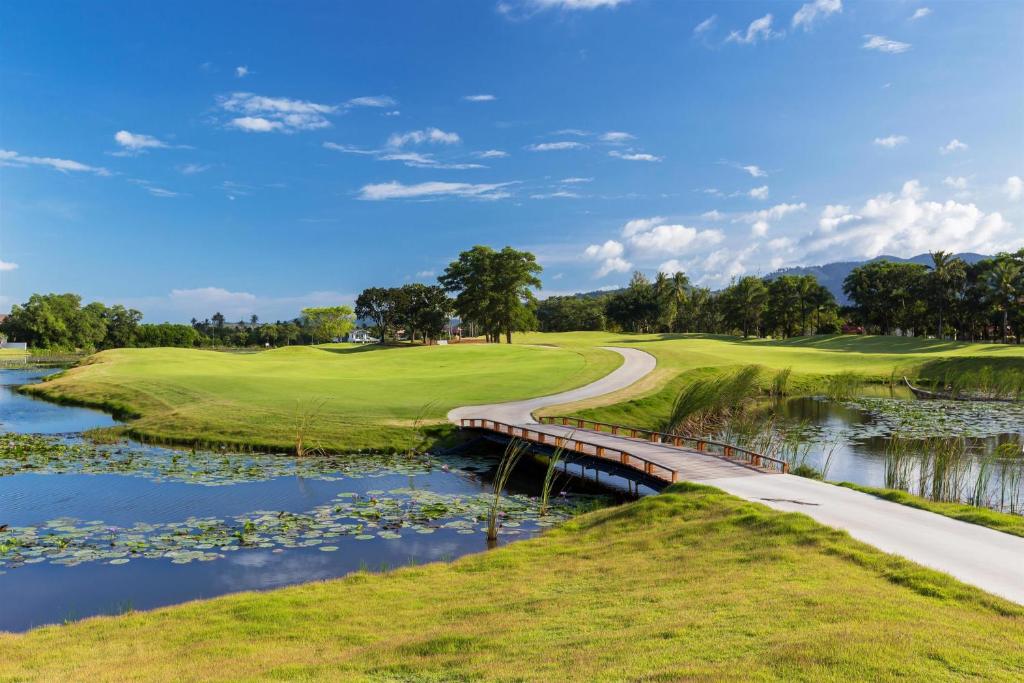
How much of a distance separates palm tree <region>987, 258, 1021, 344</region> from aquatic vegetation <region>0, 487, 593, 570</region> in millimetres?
88180

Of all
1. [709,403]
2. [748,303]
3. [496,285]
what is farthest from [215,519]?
[748,303]

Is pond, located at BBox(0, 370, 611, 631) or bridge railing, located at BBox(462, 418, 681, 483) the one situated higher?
bridge railing, located at BBox(462, 418, 681, 483)

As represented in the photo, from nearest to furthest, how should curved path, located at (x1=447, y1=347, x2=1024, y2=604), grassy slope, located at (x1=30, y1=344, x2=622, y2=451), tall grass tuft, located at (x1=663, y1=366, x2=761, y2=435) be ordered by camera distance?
curved path, located at (x1=447, y1=347, x2=1024, y2=604), grassy slope, located at (x1=30, y1=344, x2=622, y2=451), tall grass tuft, located at (x1=663, y1=366, x2=761, y2=435)

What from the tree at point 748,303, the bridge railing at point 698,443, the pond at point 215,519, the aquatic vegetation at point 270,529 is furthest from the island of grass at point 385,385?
the tree at point 748,303

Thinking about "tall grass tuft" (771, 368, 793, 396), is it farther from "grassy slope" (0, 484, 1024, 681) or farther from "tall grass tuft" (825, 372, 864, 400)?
"grassy slope" (0, 484, 1024, 681)

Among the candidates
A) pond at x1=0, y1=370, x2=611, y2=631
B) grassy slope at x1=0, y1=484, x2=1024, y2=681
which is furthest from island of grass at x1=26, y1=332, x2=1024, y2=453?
grassy slope at x1=0, y1=484, x2=1024, y2=681

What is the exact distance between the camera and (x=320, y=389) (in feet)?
145

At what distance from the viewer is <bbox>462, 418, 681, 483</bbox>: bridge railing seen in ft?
70.6

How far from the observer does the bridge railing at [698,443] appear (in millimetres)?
22781

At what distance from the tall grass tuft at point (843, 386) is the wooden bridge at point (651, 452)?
2437 cm

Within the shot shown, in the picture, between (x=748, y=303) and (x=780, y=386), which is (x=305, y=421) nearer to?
(x=780, y=386)

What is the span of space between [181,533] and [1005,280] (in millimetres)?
98684

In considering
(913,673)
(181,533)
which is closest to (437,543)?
(181,533)

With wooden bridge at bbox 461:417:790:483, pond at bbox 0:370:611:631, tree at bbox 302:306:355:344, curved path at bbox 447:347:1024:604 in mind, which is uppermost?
tree at bbox 302:306:355:344
